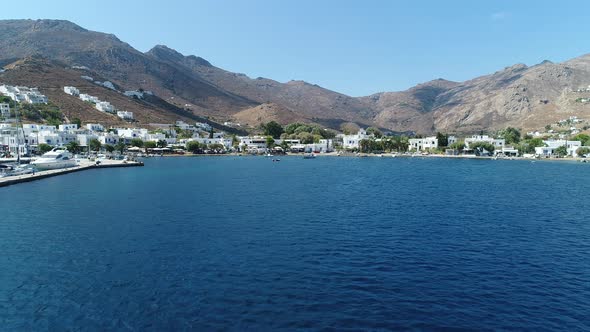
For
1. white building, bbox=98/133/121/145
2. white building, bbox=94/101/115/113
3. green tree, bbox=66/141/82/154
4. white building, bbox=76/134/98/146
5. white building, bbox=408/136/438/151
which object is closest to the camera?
green tree, bbox=66/141/82/154

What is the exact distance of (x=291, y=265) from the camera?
23109 mm

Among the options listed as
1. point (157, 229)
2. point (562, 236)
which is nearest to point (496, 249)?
point (562, 236)

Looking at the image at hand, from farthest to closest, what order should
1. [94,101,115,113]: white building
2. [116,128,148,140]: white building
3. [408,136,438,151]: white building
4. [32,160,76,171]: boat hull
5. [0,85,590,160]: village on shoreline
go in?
[94,101,115,113]: white building < [408,136,438,151]: white building < [116,128,148,140]: white building < [0,85,590,160]: village on shoreline < [32,160,76,171]: boat hull

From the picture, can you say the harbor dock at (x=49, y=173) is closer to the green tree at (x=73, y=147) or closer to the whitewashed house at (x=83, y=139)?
the green tree at (x=73, y=147)

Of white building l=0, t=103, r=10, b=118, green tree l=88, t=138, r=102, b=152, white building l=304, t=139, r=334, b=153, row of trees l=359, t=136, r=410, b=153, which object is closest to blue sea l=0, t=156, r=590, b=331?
green tree l=88, t=138, r=102, b=152

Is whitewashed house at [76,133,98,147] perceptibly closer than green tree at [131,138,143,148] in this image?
Yes

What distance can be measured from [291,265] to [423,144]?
602 feet

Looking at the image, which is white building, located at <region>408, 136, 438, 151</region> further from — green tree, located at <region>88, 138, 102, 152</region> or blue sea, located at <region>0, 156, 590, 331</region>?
blue sea, located at <region>0, 156, 590, 331</region>

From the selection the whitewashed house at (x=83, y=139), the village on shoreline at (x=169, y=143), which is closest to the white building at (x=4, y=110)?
the village on shoreline at (x=169, y=143)

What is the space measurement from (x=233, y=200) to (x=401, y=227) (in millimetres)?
21654

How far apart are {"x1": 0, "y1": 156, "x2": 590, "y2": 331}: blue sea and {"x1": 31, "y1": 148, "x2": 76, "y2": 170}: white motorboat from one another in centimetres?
4300

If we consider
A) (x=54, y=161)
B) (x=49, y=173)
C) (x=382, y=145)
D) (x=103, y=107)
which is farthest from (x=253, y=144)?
(x=49, y=173)

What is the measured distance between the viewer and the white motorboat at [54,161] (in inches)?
3258

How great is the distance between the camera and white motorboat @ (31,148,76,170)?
82.8 metres
